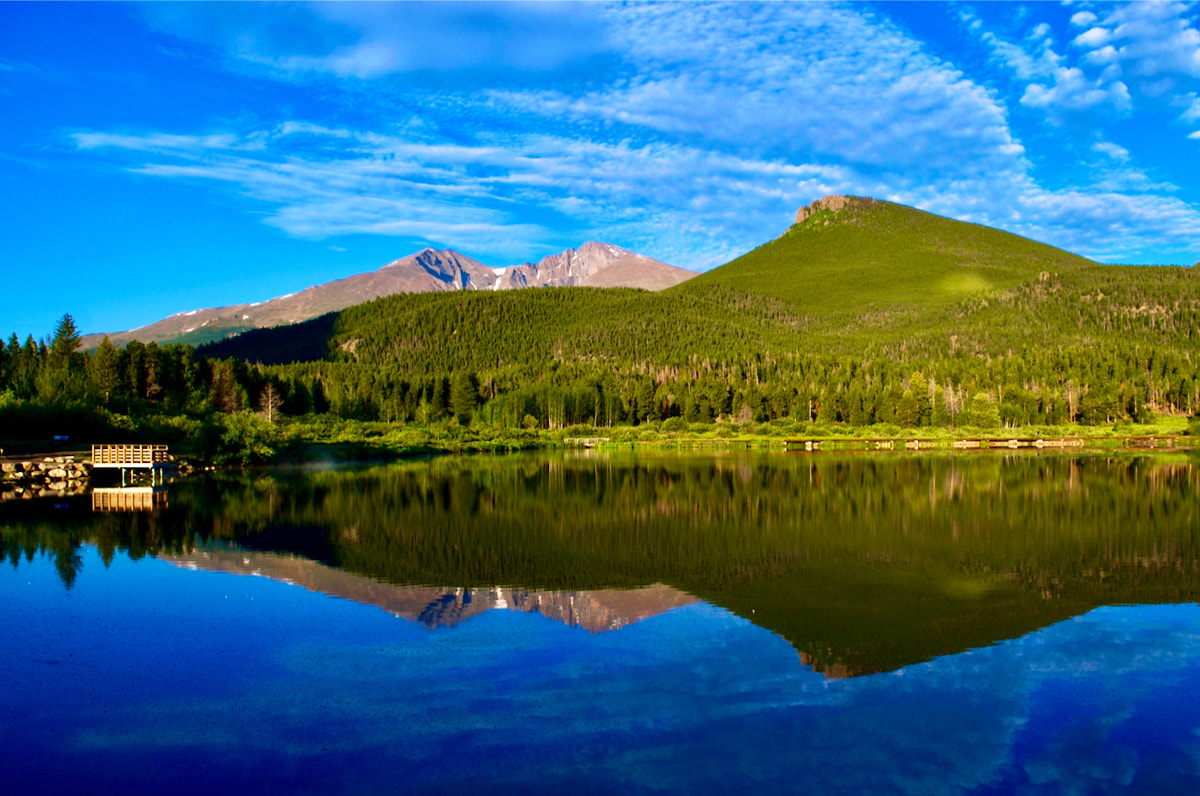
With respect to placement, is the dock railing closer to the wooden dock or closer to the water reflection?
the wooden dock

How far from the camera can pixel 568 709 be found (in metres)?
10.8

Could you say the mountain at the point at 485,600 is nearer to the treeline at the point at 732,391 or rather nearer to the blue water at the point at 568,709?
the blue water at the point at 568,709

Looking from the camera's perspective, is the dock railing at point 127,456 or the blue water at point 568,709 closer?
the blue water at point 568,709

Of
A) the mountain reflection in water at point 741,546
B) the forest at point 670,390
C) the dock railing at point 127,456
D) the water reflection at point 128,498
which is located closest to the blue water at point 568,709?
the mountain reflection in water at point 741,546

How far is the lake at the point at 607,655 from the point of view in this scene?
923 cm

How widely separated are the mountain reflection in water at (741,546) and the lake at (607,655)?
131 mm

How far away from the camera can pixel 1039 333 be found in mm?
186875

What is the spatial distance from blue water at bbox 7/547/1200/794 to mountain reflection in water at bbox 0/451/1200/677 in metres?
1.02

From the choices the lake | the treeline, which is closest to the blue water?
the lake

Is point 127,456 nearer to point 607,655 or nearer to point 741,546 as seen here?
point 741,546

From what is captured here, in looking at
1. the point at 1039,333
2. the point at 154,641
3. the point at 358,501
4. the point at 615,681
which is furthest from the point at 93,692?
the point at 1039,333

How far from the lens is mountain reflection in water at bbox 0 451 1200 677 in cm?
1570

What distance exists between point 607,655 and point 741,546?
403 inches

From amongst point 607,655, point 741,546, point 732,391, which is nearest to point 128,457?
point 741,546
